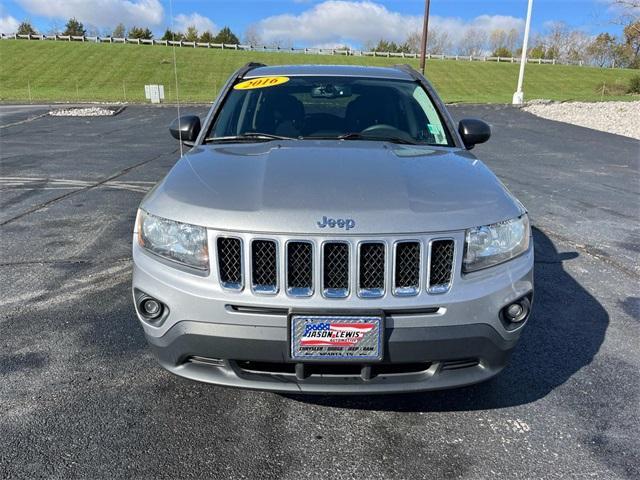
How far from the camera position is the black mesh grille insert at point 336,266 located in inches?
87.1

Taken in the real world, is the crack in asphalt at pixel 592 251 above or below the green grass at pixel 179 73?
below

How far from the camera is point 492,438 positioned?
99.9 inches

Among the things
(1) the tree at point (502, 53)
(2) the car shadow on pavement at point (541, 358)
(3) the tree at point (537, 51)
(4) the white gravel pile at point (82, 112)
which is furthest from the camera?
(1) the tree at point (502, 53)

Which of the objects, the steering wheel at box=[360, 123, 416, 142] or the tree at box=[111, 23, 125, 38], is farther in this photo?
the tree at box=[111, 23, 125, 38]

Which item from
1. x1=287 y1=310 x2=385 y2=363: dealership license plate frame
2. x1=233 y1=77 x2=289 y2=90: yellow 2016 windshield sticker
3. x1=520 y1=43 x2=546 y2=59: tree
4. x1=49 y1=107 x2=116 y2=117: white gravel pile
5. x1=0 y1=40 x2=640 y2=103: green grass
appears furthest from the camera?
x1=520 y1=43 x2=546 y2=59: tree

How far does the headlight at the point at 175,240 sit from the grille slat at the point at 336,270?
54cm

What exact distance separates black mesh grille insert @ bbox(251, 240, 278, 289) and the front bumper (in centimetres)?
8

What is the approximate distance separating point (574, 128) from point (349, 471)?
17.7 metres

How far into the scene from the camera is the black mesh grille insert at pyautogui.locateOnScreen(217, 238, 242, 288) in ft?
7.41

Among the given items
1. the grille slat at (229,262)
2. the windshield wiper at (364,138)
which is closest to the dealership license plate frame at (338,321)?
the grille slat at (229,262)

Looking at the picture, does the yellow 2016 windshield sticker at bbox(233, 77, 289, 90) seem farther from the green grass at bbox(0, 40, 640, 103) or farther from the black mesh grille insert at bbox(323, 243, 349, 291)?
the green grass at bbox(0, 40, 640, 103)

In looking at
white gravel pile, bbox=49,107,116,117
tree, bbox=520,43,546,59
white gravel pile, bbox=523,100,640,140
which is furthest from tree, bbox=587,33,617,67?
white gravel pile, bbox=49,107,116,117

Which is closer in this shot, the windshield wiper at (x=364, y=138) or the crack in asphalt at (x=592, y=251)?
the windshield wiper at (x=364, y=138)

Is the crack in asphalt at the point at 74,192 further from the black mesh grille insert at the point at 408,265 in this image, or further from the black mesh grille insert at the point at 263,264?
the black mesh grille insert at the point at 408,265
